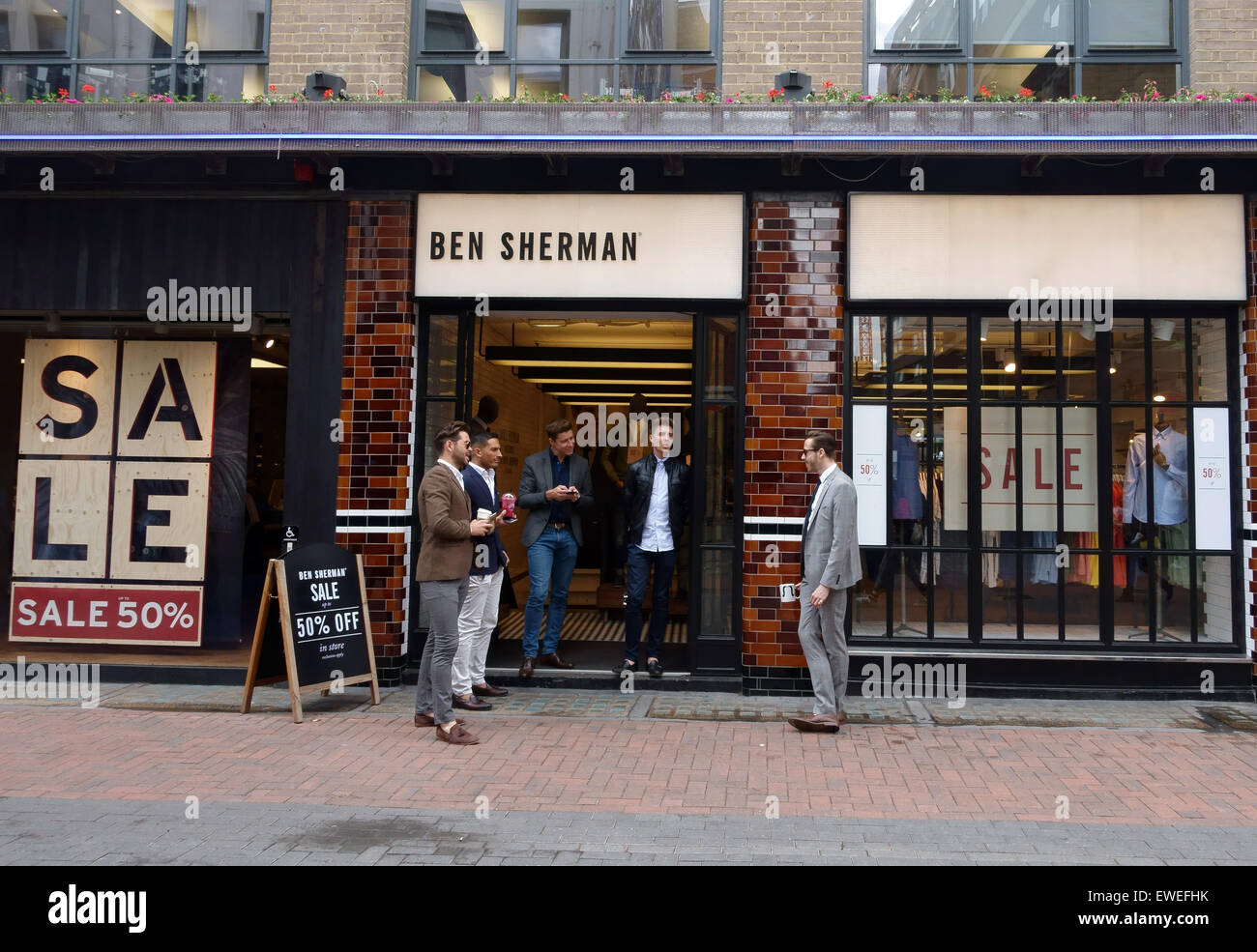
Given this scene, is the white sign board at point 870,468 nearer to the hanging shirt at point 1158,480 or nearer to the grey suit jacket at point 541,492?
the hanging shirt at point 1158,480

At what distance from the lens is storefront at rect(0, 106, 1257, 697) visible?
7.89m

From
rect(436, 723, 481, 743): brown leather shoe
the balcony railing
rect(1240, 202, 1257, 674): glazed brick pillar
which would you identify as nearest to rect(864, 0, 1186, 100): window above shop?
the balcony railing

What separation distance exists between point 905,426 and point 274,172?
5933 millimetres

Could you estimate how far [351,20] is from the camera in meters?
8.50

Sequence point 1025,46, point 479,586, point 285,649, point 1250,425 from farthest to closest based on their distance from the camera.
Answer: point 1025,46 < point 1250,425 < point 479,586 < point 285,649

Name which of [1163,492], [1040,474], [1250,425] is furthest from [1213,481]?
[1040,474]

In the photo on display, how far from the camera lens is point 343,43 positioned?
335 inches

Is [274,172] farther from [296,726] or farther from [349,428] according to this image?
[296,726]

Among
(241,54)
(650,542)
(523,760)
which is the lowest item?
(523,760)

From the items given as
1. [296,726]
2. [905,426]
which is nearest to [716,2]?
[905,426]

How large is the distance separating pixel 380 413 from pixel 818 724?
14.6 ft

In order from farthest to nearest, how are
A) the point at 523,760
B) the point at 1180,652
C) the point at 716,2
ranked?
the point at 716,2, the point at 1180,652, the point at 523,760

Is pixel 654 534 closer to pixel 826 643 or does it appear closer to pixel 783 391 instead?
pixel 783 391

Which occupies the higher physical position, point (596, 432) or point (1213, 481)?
point (596, 432)
